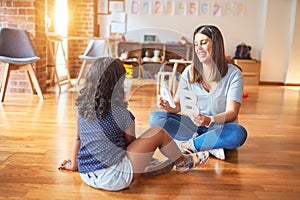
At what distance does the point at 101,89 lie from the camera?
1.09 metres

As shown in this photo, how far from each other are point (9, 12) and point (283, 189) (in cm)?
312

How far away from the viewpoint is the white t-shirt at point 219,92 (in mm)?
1540

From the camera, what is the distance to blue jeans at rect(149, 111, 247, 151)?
4.95 ft

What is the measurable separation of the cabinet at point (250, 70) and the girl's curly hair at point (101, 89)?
449 cm

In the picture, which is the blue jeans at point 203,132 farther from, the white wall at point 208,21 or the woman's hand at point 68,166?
the white wall at point 208,21

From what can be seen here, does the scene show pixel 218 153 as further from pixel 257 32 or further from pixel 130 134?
pixel 257 32

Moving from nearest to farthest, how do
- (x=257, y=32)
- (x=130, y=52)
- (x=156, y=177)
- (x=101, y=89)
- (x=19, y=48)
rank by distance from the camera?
(x=101, y=89)
(x=156, y=177)
(x=19, y=48)
(x=130, y=52)
(x=257, y=32)

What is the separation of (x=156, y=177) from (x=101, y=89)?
49cm

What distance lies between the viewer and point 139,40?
532cm

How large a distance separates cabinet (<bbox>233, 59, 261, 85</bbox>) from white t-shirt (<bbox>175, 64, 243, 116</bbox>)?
3860mm

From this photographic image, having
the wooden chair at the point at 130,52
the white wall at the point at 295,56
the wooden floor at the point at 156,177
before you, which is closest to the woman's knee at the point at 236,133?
the wooden floor at the point at 156,177

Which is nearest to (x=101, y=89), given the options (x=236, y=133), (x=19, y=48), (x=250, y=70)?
(x=236, y=133)

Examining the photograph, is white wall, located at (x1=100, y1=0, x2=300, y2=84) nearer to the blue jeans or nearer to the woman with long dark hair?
the blue jeans

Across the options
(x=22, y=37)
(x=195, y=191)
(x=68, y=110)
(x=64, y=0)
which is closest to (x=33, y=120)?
(x=68, y=110)
